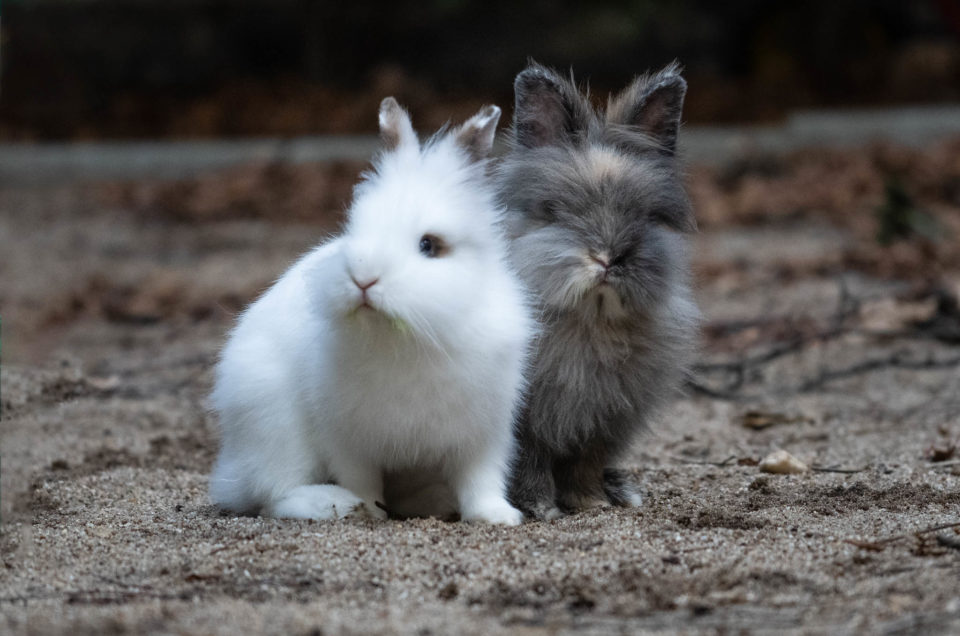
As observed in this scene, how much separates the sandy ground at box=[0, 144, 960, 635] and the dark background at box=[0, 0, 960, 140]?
5945 millimetres

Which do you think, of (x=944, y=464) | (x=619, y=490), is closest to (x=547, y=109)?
(x=619, y=490)

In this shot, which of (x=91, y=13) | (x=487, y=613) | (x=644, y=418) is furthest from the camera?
(x=91, y=13)

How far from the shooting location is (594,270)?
11.3ft

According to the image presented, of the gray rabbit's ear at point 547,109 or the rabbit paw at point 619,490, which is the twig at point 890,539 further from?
the gray rabbit's ear at point 547,109

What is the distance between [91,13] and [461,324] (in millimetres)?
12320

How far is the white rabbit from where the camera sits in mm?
3111

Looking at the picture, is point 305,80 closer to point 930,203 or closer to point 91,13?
point 91,13

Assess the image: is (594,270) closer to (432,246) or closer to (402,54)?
(432,246)

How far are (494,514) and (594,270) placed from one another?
0.72 meters

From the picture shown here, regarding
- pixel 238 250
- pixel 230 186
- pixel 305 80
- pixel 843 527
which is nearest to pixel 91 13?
pixel 305 80

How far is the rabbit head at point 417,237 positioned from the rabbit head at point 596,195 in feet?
0.60

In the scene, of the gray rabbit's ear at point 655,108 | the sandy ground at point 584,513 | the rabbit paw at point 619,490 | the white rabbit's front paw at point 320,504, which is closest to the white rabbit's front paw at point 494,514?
the sandy ground at point 584,513

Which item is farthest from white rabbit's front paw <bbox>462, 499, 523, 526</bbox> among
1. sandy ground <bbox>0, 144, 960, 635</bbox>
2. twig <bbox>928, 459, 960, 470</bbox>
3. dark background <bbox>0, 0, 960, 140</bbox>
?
dark background <bbox>0, 0, 960, 140</bbox>

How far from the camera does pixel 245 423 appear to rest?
3.57 meters
